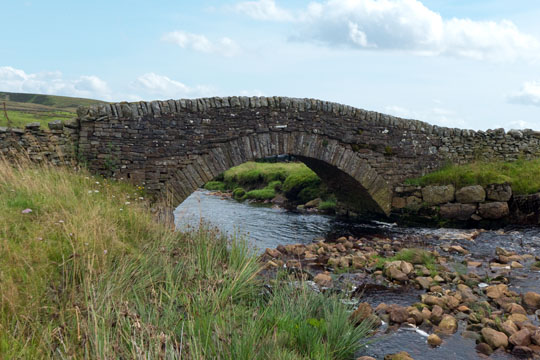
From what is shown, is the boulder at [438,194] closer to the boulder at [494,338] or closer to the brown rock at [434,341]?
the boulder at [494,338]

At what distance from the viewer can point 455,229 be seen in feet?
42.8

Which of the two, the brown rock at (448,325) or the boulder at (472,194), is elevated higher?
the boulder at (472,194)

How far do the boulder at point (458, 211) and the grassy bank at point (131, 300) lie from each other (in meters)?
9.32

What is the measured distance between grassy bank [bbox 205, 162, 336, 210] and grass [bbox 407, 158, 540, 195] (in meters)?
4.51

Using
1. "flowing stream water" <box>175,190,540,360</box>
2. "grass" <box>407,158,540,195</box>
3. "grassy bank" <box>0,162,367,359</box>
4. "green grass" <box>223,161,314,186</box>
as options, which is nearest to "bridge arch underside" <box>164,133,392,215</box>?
"flowing stream water" <box>175,190,540,360</box>

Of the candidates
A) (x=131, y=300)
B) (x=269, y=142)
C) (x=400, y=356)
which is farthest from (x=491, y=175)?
(x=131, y=300)

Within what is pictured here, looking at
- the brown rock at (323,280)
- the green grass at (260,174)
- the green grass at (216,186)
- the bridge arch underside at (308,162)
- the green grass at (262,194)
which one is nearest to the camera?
the brown rock at (323,280)

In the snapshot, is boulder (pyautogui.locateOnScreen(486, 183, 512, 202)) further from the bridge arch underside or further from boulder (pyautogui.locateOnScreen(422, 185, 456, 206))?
the bridge arch underside

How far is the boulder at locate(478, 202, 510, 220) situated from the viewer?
42.2 ft

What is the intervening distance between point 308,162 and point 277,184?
23.6 feet

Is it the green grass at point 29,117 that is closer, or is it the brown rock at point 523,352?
the brown rock at point 523,352

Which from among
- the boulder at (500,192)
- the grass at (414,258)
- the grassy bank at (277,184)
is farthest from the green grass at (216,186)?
the grass at (414,258)

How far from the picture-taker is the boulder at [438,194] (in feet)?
44.9

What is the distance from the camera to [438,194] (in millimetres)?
13805
